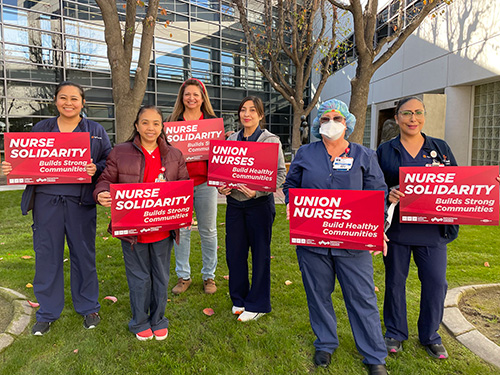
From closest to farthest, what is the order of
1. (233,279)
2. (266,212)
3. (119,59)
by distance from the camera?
(266,212) → (233,279) → (119,59)

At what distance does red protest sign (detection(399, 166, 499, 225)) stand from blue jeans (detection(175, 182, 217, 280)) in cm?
214

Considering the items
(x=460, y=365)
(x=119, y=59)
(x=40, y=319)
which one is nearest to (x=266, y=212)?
(x=460, y=365)

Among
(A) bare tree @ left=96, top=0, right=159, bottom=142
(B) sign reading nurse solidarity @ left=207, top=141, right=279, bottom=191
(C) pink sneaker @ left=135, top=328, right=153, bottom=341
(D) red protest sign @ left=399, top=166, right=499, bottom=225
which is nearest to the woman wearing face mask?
(D) red protest sign @ left=399, top=166, right=499, bottom=225

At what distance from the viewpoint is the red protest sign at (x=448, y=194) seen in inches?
115

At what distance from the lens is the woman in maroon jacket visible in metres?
3.15

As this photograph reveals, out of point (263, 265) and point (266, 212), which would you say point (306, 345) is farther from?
point (266, 212)

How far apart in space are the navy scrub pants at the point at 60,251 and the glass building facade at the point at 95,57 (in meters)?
14.2

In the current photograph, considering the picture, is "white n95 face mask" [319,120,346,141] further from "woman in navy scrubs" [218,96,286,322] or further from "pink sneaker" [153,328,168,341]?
"pink sneaker" [153,328,168,341]

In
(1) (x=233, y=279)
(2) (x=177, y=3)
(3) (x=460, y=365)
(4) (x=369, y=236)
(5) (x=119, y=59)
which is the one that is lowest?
(3) (x=460, y=365)

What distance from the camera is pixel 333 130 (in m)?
2.85

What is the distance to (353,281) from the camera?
2.83 metres

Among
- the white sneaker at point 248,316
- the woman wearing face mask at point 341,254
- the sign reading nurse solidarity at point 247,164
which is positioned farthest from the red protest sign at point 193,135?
the white sneaker at point 248,316

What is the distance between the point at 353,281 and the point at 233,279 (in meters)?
1.45

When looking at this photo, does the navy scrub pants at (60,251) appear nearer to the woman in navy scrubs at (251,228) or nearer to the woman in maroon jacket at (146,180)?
Answer: the woman in maroon jacket at (146,180)
